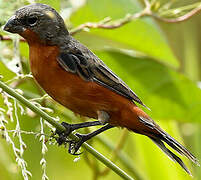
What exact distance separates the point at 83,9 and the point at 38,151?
951 millimetres

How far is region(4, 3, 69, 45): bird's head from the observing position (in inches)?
102

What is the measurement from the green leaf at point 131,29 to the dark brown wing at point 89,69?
0.87 metres

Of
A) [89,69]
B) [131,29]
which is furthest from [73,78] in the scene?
[131,29]

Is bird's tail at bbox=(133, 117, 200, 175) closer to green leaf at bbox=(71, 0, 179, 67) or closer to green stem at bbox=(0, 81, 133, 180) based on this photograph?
green stem at bbox=(0, 81, 133, 180)

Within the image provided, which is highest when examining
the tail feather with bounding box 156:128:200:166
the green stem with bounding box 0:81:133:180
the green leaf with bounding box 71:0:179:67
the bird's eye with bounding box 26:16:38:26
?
the bird's eye with bounding box 26:16:38:26

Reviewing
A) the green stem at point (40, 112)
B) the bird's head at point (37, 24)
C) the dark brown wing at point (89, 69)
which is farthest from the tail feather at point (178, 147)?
the bird's head at point (37, 24)

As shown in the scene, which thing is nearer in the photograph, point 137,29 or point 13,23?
point 13,23

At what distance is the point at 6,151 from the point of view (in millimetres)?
3633

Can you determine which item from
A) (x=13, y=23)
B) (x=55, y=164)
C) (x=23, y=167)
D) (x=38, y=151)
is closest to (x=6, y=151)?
(x=38, y=151)

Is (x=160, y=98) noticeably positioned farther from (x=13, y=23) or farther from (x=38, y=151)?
(x=13, y=23)

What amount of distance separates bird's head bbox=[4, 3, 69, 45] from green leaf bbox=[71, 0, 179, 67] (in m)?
0.89

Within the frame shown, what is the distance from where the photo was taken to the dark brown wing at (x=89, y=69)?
107 inches

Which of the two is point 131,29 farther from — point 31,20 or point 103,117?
point 31,20

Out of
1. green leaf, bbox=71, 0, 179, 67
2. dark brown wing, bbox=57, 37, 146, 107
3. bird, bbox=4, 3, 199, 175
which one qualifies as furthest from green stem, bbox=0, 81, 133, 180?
green leaf, bbox=71, 0, 179, 67
